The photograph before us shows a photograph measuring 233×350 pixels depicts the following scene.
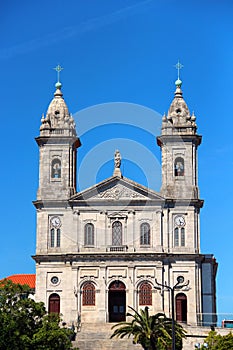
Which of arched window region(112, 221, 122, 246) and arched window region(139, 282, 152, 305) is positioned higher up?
arched window region(112, 221, 122, 246)

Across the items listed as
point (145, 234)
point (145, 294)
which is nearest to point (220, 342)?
point (145, 294)

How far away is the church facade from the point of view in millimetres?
75938

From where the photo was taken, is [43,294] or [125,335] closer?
[125,335]

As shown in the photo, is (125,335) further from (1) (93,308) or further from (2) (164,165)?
(2) (164,165)

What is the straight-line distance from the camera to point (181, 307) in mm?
75875

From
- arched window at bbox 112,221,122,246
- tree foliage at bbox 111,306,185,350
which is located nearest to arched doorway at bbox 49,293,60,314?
arched window at bbox 112,221,122,246

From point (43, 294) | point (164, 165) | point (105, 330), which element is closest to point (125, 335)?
point (105, 330)

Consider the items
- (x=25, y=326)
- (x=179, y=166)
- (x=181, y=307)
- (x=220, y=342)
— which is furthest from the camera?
(x=179, y=166)

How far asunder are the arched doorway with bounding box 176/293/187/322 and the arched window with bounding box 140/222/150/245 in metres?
4.95

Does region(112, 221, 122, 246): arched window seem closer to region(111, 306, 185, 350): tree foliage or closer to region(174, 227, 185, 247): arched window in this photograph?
region(174, 227, 185, 247): arched window

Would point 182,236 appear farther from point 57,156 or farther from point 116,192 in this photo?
point 57,156

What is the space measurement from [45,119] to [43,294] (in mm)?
14560

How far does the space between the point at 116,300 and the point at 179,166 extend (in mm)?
12024

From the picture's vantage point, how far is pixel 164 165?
78938 millimetres
